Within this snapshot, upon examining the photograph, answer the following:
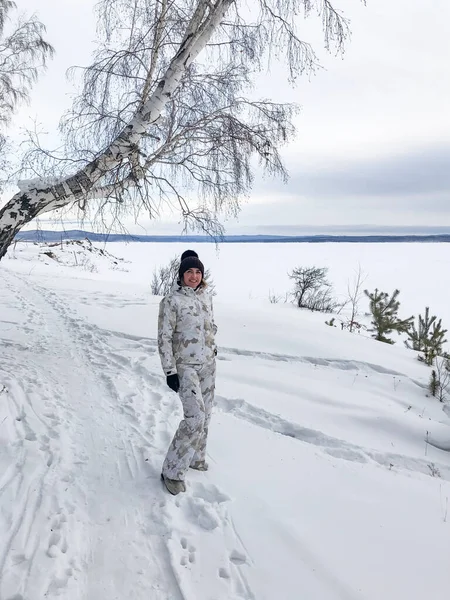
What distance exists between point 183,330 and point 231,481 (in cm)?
134

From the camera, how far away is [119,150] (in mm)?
4875

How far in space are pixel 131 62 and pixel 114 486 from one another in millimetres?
5799

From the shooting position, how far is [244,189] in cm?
648

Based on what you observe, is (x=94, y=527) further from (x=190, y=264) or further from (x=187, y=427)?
(x=190, y=264)

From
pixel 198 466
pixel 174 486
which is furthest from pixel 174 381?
pixel 198 466

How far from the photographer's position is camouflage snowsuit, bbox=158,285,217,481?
3.09 m

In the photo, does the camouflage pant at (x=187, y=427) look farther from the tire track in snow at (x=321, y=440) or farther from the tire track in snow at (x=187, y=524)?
the tire track in snow at (x=321, y=440)

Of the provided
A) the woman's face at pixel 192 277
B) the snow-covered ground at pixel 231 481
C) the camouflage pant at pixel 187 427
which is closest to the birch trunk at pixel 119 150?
the snow-covered ground at pixel 231 481

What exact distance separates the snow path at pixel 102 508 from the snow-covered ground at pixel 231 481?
1 cm

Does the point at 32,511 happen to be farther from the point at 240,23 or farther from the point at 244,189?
the point at 240,23

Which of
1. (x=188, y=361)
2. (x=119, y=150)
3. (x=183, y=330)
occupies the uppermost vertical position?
(x=119, y=150)

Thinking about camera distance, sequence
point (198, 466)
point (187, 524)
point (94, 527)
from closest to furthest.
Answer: point (94, 527), point (187, 524), point (198, 466)

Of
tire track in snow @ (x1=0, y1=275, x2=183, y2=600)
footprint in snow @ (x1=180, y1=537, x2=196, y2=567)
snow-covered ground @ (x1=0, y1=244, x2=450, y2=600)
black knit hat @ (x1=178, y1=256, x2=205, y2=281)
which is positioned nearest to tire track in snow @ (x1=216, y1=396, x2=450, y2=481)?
snow-covered ground @ (x1=0, y1=244, x2=450, y2=600)

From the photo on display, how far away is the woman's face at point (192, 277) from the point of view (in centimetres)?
329
